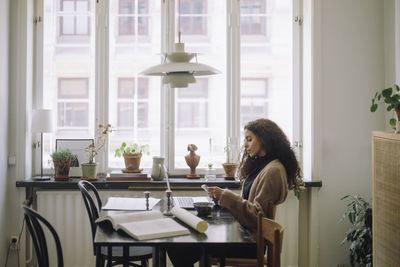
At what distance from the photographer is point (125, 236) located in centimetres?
210

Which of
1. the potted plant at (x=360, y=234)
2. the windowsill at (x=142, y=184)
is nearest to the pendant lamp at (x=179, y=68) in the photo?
the windowsill at (x=142, y=184)

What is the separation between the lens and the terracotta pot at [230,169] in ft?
12.4

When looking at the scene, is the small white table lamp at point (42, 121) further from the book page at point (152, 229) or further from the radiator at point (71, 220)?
the book page at point (152, 229)

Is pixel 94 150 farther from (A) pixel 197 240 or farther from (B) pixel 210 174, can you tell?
(A) pixel 197 240

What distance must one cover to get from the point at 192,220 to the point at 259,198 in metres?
0.46

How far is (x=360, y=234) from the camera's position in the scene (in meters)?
3.22

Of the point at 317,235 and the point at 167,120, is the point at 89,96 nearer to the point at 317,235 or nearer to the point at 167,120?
the point at 167,120

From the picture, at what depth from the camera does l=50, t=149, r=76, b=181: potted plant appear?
3650 millimetres

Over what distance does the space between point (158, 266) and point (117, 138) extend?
1.82m

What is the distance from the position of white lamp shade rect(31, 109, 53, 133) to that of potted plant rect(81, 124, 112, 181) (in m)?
0.39

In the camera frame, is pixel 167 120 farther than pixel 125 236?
Yes

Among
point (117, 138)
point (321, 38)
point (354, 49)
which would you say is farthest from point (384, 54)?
point (117, 138)

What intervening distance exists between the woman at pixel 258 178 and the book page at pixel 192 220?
0.29 m

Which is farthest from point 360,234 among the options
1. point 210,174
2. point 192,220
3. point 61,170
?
point 61,170
